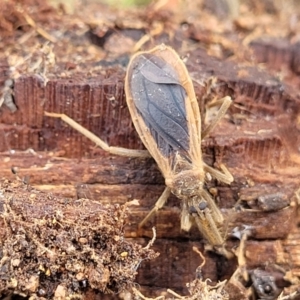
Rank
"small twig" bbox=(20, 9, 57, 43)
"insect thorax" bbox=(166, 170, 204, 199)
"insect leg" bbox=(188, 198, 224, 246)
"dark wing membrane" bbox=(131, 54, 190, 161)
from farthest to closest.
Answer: "small twig" bbox=(20, 9, 57, 43)
"dark wing membrane" bbox=(131, 54, 190, 161)
"insect thorax" bbox=(166, 170, 204, 199)
"insect leg" bbox=(188, 198, 224, 246)

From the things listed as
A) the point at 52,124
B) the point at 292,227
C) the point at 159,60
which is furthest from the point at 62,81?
the point at 292,227

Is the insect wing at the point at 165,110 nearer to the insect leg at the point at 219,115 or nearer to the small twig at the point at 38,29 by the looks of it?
the insect leg at the point at 219,115

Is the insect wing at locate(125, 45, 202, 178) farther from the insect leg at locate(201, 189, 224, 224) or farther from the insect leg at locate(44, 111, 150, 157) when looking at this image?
the insect leg at locate(201, 189, 224, 224)

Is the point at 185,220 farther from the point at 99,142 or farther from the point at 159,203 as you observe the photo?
the point at 99,142

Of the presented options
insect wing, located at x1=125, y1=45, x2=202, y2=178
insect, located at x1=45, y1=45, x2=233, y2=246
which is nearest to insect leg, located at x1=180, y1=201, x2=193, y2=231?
insect, located at x1=45, y1=45, x2=233, y2=246

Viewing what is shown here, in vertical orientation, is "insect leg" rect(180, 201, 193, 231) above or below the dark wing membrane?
below

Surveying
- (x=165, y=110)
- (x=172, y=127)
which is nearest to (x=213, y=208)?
(x=172, y=127)

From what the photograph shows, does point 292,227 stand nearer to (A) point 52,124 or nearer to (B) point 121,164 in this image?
(B) point 121,164
